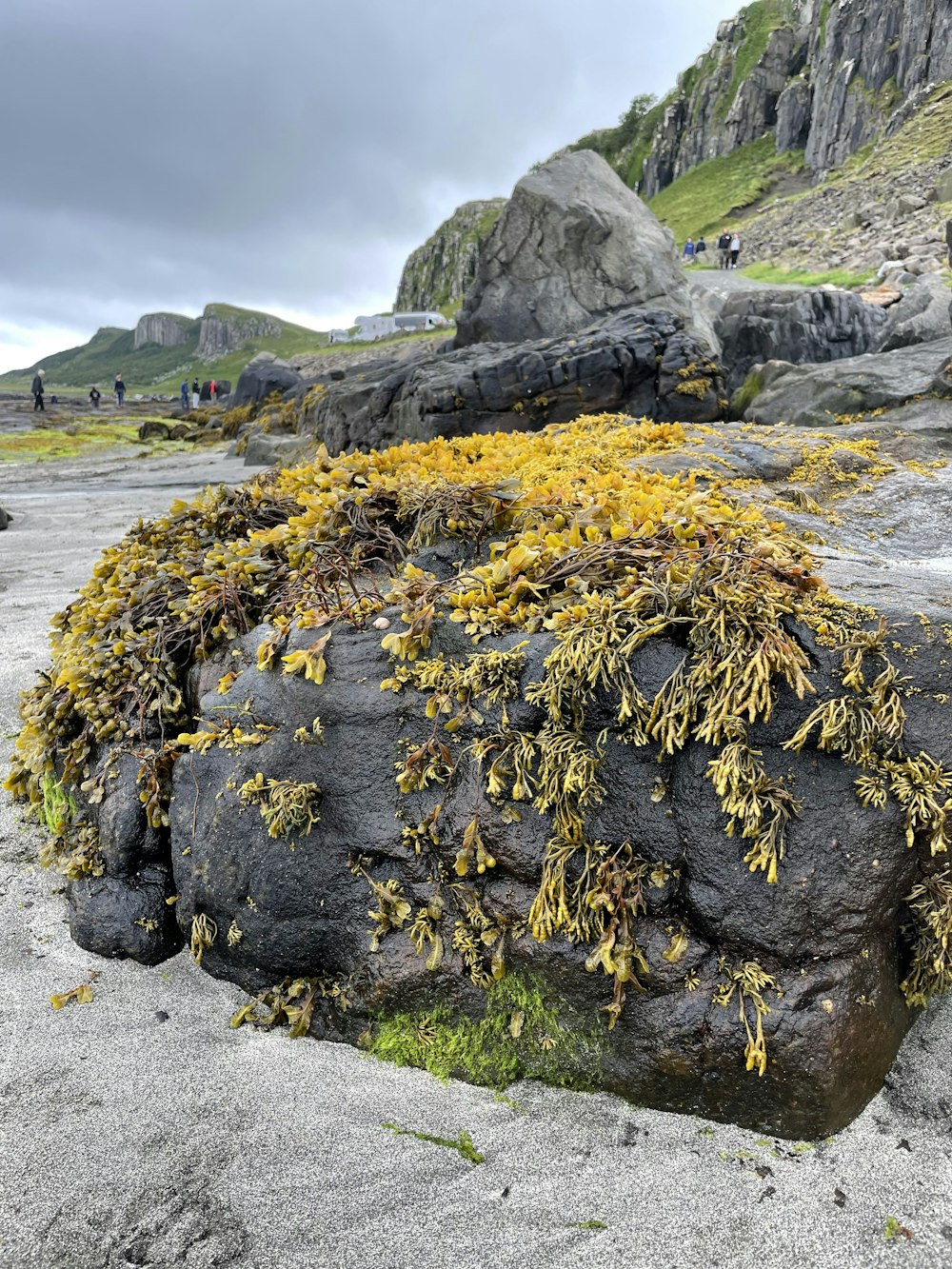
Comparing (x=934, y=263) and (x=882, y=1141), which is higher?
(x=934, y=263)

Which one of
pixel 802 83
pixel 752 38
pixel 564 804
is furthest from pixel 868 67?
pixel 564 804

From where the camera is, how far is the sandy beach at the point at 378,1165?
225cm

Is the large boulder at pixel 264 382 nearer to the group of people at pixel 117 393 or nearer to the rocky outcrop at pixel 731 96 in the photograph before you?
the group of people at pixel 117 393

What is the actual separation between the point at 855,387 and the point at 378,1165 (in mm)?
8885

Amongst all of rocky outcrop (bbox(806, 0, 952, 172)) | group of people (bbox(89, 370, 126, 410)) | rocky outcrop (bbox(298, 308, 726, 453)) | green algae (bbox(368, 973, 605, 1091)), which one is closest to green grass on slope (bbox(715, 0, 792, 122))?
rocky outcrop (bbox(806, 0, 952, 172))

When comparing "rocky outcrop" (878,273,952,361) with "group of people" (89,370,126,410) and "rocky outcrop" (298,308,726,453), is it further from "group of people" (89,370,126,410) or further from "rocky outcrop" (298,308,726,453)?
"group of people" (89,370,126,410)

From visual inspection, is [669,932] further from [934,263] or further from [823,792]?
[934,263]

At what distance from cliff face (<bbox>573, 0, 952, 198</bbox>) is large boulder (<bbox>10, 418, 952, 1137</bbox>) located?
63.1 metres

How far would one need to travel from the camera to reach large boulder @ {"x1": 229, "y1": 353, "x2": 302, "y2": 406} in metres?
29.2

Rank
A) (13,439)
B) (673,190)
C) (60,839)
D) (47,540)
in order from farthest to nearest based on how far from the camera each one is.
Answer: (673,190)
(13,439)
(47,540)
(60,839)

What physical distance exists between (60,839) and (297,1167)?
7.79 ft

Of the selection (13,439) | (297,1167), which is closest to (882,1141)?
(297,1167)

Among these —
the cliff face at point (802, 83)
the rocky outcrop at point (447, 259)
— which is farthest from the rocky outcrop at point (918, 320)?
the rocky outcrop at point (447, 259)

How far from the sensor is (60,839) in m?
4.09
